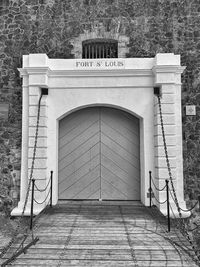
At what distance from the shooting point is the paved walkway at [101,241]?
3.96m

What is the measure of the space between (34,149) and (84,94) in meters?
1.89

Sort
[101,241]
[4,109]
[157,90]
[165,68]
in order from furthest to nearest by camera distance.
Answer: [4,109] → [157,90] → [165,68] → [101,241]

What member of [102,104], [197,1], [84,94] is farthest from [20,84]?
[197,1]

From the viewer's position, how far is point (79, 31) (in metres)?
7.68

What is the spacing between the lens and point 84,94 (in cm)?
701

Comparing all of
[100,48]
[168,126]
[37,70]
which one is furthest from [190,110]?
[37,70]

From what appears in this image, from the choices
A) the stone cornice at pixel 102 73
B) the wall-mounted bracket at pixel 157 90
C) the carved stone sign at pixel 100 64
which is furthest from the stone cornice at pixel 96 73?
the wall-mounted bracket at pixel 157 90

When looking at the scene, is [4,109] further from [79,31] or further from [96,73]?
[79,31]

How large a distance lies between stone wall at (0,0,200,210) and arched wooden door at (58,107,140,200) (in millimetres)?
1419

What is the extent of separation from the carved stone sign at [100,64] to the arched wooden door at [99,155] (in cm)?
112

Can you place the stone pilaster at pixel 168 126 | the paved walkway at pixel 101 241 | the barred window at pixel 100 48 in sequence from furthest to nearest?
the barred window at pixel 100 48
the stone pilaster at pixel 168 126
the paved walkway at pixel 101 241

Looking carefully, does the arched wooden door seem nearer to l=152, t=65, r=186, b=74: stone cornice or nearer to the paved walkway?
the paved walkway

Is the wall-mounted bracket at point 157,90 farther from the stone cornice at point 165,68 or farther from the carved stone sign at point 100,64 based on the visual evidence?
the carved stone sign at point 100,64

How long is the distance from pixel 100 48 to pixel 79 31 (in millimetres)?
758
